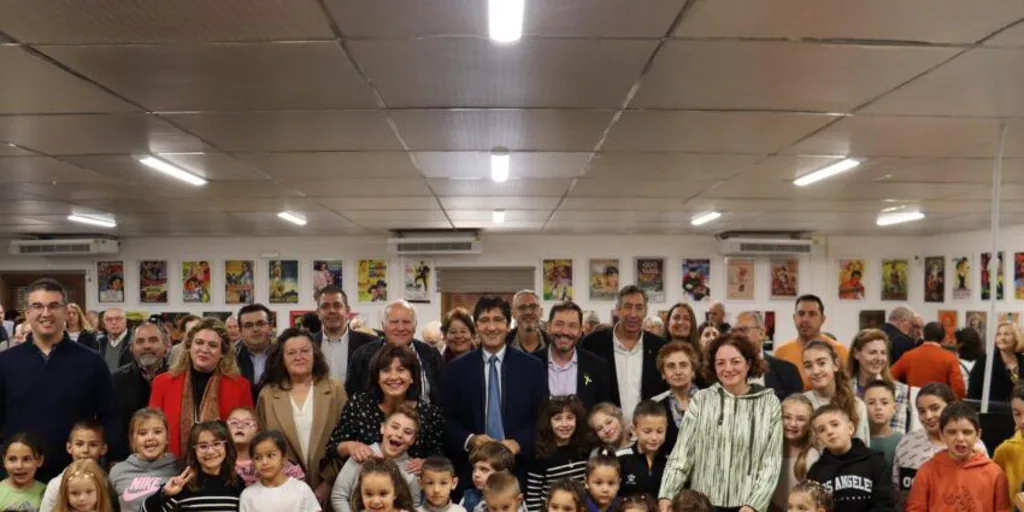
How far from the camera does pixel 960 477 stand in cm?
320

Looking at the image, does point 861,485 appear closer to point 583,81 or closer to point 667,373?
point 667,373

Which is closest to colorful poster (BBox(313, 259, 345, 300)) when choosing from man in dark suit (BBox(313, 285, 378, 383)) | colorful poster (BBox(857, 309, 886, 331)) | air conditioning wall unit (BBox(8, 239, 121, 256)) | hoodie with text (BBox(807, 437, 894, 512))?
air conditioning wall unit (BBox(8, 239, 121, 256))

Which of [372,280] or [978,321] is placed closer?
[978,321]

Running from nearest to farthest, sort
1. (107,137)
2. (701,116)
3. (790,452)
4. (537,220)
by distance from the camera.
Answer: (790,452)
(701,116)
(107,137)
(537,220)

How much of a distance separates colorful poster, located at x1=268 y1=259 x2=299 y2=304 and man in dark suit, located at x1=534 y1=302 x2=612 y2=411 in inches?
338

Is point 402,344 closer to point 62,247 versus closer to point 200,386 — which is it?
point 200,386

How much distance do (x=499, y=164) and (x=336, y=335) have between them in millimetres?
1770

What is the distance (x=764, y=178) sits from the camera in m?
6.34

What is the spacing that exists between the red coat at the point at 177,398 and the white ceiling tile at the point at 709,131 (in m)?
2.45

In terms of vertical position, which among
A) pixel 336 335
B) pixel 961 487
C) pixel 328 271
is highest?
pixel 328 271

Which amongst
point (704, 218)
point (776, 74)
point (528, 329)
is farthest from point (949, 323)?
point (776, 74)

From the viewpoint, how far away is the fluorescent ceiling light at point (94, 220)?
8.95 meters

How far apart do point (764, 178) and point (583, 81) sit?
331cm

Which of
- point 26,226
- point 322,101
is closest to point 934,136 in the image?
point 322,101
